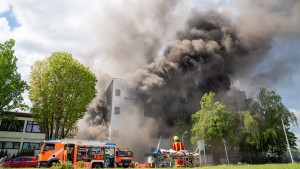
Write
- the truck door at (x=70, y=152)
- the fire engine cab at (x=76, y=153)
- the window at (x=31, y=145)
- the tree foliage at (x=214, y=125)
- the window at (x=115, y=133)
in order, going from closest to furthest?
the fire engine cab at (x=76, y=153) < the truck door at (x=70, y=152) < the tree foliage at (x=214, y=125) < the window at (x=31, y=145) < the window at (x=115, y=133)

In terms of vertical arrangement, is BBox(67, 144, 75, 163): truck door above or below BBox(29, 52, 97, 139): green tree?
below

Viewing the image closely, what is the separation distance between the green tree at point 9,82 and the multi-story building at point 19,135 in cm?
1093

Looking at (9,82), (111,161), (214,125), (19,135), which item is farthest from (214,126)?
(19,135)

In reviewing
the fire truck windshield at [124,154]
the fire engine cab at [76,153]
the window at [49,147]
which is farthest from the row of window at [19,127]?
the fire engine cab at [76,153]

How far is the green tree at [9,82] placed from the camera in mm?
26219

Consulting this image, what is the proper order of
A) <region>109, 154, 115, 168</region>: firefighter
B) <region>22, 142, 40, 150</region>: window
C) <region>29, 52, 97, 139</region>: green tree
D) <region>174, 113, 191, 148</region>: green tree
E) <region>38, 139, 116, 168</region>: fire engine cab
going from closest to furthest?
<region>38, 139, 116, 168</region>: fire engine cab, <region>109, 154, 115, 168</region>: firefighter, <region>29, 52, 97, 139</region>: green tree, <region>22, 142, 40, 150</region>: window, <region>174, 113, 191, 148</region>: green tree

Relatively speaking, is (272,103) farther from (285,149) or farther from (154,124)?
(154,124)

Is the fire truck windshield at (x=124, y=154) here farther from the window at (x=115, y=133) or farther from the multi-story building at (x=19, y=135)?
the multi-story building at (x=19, y=135)

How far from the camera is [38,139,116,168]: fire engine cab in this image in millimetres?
20900

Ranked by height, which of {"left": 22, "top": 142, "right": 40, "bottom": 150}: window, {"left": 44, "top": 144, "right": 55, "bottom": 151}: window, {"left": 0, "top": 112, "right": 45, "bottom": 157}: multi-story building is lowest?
{"left": 44, "top": 144, "right": 55, "bottom": 151}: window

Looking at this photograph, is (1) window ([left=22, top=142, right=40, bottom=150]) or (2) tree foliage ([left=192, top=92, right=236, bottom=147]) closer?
(2) tree foliage ([left=192, top=92, right=236, bottom=147])

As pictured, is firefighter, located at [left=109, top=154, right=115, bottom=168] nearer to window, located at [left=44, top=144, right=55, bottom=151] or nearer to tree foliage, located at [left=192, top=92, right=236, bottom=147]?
window, located at [left=44, top=144, right=55, bottom=151]

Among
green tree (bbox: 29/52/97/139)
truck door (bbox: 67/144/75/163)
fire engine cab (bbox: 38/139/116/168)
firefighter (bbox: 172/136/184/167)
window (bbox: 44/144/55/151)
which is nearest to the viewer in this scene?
fire engine cab (bbox: 38/139/116/168)

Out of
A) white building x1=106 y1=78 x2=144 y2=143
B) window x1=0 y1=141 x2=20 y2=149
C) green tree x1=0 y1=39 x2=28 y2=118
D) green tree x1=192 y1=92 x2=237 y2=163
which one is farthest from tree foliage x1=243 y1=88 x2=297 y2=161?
window x1=0 y1=141 x2=20 y2=149
